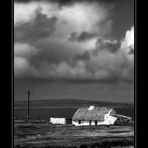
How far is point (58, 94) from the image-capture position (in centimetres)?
2952

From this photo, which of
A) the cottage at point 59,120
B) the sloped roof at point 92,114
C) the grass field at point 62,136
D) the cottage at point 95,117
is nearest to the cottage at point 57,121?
the cottage at point 59,120

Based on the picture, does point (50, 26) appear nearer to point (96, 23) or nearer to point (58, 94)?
point (96, 23)

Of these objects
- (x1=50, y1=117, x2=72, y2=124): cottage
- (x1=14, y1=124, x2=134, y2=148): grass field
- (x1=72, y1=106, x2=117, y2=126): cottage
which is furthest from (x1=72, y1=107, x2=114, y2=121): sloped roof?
(x1=14, y1=124, x2=134, y2=148): grass field

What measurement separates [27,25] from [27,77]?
8.09 metres

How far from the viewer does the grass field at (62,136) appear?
11.6 metres

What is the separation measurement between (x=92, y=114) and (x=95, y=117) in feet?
1.41

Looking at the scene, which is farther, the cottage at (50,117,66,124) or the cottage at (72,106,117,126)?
the cottage at (72,106,117,126)

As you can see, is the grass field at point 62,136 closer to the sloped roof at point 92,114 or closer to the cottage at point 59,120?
the cottage at point 59,120

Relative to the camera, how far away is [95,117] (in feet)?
52.1

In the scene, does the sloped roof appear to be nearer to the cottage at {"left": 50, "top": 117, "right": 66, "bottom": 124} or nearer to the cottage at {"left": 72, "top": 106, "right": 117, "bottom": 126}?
the cottage at {"left": 72, "top": 106, "right": 117, "bottom": 126}

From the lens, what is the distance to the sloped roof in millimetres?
15906

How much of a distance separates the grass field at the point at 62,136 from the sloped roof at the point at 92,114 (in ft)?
2.57

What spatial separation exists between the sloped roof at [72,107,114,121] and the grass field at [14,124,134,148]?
2.57ft

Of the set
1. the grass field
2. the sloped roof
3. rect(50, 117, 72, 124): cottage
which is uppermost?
the sloped roof
